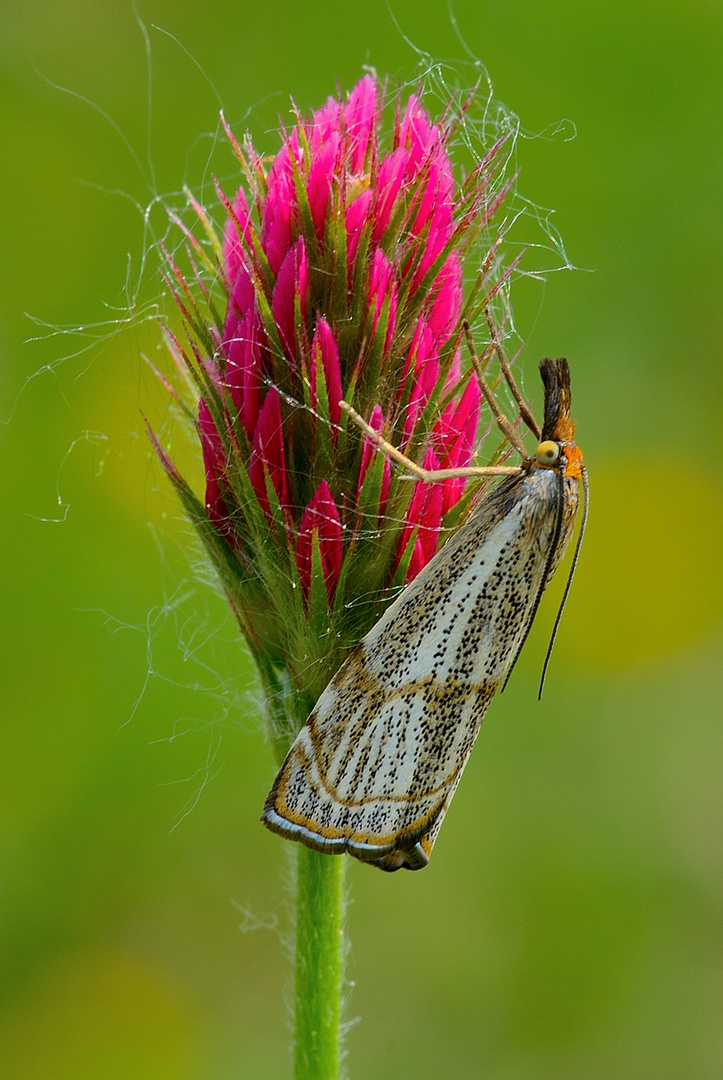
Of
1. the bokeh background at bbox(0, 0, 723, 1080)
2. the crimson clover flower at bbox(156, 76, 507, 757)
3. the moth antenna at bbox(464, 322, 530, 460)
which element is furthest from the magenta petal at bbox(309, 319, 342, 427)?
the bokeh background at bbox(0, 0, 723, 1080)

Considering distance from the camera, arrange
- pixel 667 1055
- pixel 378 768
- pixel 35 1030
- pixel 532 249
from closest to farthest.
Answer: pixel 378 768
pixel 35 1030
pixel 667 1055
pixel 532 249

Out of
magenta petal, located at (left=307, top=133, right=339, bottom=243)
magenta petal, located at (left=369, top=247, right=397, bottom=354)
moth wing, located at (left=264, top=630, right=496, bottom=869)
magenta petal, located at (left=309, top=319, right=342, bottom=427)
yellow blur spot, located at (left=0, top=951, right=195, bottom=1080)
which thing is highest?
magenta petal, located at (left=307, top=133, right=339, bottom=243)

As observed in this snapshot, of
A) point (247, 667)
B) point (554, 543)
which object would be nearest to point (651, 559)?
point (247, 667)

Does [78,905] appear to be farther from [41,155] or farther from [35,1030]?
[41,155]

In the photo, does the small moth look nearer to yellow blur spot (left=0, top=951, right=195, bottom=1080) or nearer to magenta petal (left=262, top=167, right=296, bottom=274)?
magenta petal (left=262, top=167, right=296, bottom=274)

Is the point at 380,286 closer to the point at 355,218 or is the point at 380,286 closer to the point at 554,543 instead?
the point at 355,218

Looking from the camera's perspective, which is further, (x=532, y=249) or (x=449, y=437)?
(x=532, y=249)

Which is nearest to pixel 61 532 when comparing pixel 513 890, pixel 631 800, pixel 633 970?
pixel 513 890
